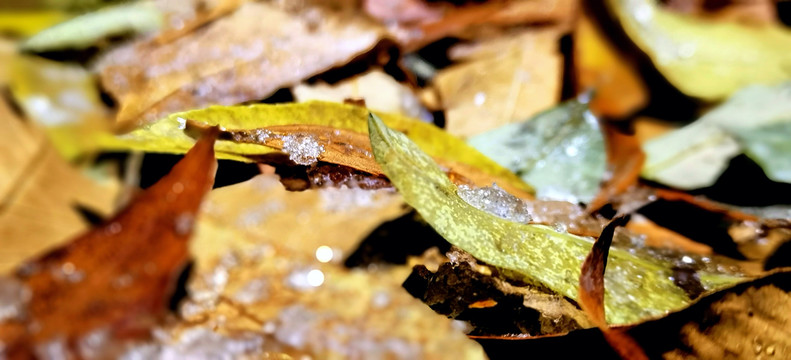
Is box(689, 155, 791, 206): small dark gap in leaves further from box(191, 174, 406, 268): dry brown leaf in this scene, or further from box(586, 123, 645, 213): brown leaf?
box(191, 174, 406, 268): dry brown leaf

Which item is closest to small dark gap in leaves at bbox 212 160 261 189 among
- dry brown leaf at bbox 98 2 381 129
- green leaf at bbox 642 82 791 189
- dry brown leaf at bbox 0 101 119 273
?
dry brown leaf at bbox 98 2 381 129

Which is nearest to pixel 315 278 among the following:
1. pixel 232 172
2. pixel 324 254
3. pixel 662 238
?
pixel 324 254

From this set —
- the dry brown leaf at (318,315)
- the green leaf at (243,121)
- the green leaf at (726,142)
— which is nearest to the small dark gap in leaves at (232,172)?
the green leaf at (243,121)

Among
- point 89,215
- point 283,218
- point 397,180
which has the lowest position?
point 89,215

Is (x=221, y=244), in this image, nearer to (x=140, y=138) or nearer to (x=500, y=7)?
(x=140, y=138)

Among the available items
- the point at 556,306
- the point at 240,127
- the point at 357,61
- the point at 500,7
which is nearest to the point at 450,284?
the point at 556,306

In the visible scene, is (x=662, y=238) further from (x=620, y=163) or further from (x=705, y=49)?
(x=705, y=49)
